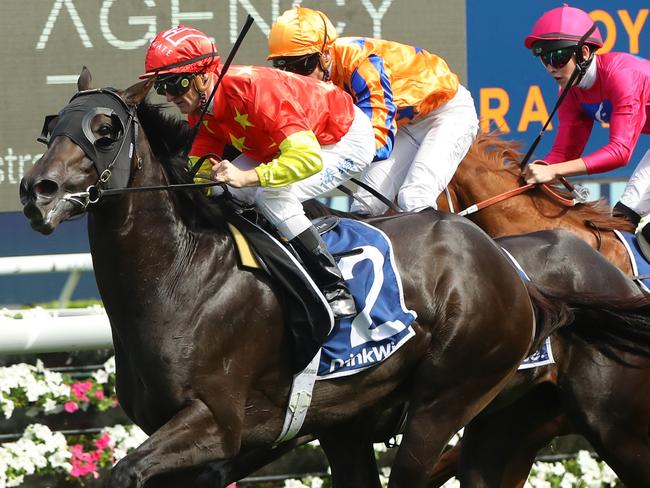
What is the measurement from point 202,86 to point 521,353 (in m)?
1.31

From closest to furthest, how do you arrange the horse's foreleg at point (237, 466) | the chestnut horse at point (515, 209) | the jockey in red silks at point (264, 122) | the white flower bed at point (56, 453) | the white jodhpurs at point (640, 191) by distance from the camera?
the jockey in red silks at point (264, 122), the horse's foreleg at point (237, 466), the white flower bed at point (56, 453), the chestnut horse at point (515, 209), the white jodhpurs at point (640, 191)

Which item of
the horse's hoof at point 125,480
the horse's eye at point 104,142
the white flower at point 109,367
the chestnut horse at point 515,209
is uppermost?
the horse's eye at point 104,142

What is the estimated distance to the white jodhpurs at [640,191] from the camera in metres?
5.06

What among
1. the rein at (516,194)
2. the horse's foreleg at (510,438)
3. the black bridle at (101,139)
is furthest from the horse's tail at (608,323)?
the black bridle at (101,139)

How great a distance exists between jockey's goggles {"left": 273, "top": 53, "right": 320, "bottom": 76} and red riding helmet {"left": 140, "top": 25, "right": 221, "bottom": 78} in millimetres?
833

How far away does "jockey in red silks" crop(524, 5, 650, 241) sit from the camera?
486 cm

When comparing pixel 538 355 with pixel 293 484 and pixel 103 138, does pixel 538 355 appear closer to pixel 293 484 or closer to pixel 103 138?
pixel 293 484

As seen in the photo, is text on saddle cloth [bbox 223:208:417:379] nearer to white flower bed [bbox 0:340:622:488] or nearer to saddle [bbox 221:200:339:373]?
saddle [bbox 221:200:339:373]

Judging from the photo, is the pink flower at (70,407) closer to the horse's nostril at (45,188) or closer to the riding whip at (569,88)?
the horse's nostril at (45,188)

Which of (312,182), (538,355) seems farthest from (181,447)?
(538,355)

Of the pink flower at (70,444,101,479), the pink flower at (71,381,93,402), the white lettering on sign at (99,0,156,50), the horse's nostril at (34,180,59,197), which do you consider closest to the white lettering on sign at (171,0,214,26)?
the white lettering on sign at (99,0,156,50)

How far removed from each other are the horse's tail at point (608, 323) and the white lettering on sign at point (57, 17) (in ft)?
10.7

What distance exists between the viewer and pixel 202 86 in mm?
3549

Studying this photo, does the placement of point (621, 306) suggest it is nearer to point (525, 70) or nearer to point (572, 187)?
point (572, 187)
